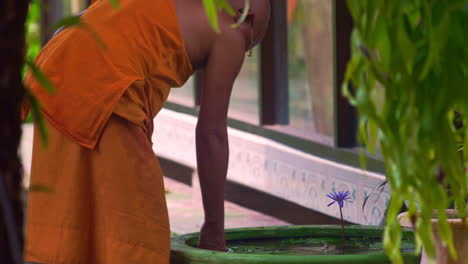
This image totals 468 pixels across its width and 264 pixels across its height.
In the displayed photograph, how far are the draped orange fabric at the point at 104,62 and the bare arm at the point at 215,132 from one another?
0.10 meters

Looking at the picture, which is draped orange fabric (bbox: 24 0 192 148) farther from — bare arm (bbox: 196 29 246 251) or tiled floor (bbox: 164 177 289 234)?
tiled floor (bbox: 164 177 289 234)

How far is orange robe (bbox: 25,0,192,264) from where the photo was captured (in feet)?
8.71

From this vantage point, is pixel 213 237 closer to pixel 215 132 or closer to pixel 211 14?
pixel 215 132

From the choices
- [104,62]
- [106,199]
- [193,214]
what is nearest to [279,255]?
[106,199]

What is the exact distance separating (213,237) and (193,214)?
3300mm

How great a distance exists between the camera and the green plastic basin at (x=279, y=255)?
95.5 inches

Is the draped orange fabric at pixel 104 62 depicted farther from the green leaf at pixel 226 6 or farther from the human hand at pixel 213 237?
the green leaf at pixel 226 6

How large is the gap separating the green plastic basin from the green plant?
43.1 inches

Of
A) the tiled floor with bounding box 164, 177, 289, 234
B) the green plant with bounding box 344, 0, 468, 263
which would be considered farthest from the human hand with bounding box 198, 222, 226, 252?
the tiled floor with bounding box 164, 177, 289, 234

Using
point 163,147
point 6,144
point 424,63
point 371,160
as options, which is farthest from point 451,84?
point 163,147

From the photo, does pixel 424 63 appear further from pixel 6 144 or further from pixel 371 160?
pixel 371 160

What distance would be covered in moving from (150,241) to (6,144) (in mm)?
1552

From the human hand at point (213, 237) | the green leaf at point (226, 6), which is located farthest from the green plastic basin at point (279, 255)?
the green leaf at point (226, 6)

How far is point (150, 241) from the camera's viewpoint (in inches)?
104
